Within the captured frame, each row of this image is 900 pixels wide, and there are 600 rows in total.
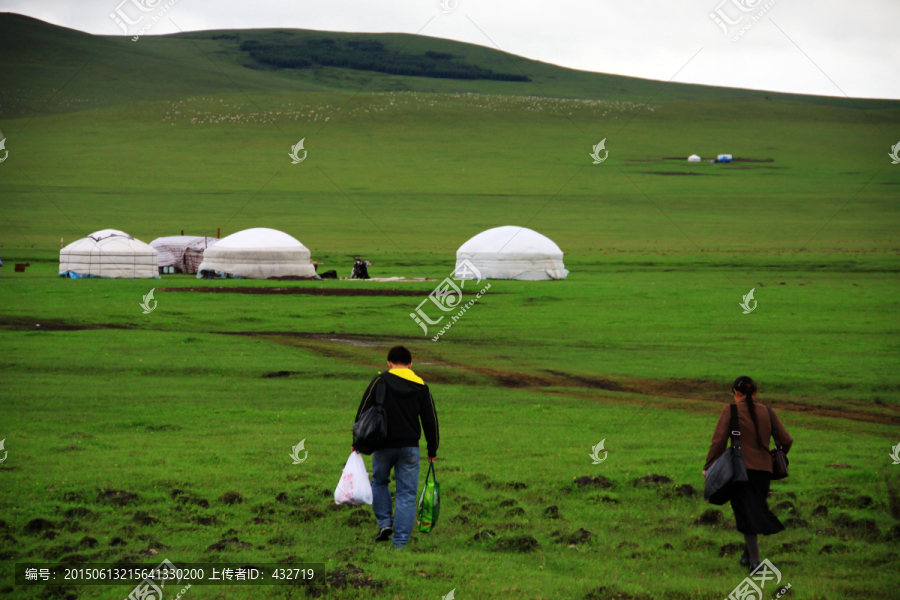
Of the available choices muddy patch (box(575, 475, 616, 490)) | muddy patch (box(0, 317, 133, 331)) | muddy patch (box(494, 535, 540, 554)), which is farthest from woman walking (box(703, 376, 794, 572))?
muddy patch (box(0, 317, 133, 331))

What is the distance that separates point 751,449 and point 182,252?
42.8 m

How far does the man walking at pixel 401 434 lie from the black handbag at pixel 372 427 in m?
0.06

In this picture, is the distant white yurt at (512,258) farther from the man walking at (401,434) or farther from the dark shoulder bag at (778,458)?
the dark shoulder bag at (778,458)

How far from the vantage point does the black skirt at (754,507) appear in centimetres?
716

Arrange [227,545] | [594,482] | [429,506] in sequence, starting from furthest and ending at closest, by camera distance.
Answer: [594,482]
[429,506]
[227,545]

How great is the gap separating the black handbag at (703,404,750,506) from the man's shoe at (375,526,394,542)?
2940 mm

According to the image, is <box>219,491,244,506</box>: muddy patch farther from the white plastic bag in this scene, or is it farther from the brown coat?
the brown coat

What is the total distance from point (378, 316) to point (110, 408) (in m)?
13.7

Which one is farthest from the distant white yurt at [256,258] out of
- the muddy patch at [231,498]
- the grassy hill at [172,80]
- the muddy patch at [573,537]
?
the grassy hill at [172,80]

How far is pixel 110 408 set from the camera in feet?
47.9

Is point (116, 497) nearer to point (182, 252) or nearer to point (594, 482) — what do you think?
point (594, 482)

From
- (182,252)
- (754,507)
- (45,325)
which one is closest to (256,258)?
(182,252)

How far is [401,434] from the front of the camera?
7.62 metres

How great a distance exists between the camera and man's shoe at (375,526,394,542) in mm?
7965
